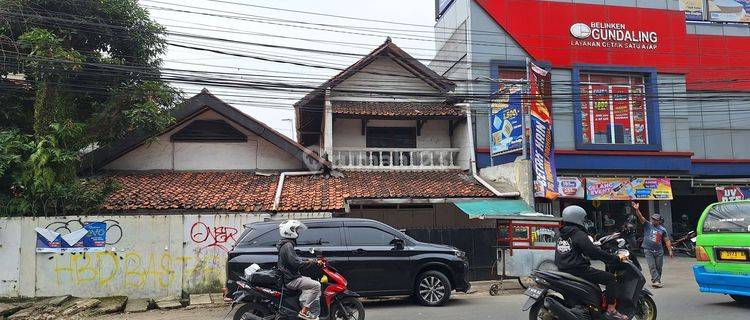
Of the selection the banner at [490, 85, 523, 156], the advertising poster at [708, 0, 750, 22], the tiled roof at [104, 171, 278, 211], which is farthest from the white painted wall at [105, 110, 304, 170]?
the advertising poster at [708, 0, 750, 22]

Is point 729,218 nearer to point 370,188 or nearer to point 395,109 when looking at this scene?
point 370,188

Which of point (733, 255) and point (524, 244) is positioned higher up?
point (733, 255)

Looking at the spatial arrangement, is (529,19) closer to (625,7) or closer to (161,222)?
(625,7)

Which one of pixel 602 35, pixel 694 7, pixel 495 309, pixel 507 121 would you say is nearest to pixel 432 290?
pixel 495 309

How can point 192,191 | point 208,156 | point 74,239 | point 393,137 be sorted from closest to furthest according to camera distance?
point 74,239 → point 192,191 → point 208,156 → point 393,137

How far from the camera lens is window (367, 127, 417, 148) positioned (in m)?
18.1

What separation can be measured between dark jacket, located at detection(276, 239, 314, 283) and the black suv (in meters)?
2.42

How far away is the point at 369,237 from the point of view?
32.3 ft

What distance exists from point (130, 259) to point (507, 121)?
10.4 meters

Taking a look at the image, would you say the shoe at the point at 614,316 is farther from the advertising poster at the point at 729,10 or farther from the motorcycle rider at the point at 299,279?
the advertising poster at the point at 729,10

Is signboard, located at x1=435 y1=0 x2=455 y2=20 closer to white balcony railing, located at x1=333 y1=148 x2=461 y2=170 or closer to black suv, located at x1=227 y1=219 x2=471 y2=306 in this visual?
white balcony railing, located at x1=333 y1=148 x2=461 y2=170

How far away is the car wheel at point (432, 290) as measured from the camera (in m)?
9.71

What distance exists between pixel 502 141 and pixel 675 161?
7816 mm

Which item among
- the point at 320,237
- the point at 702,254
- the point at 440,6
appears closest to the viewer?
the point at 702,254
